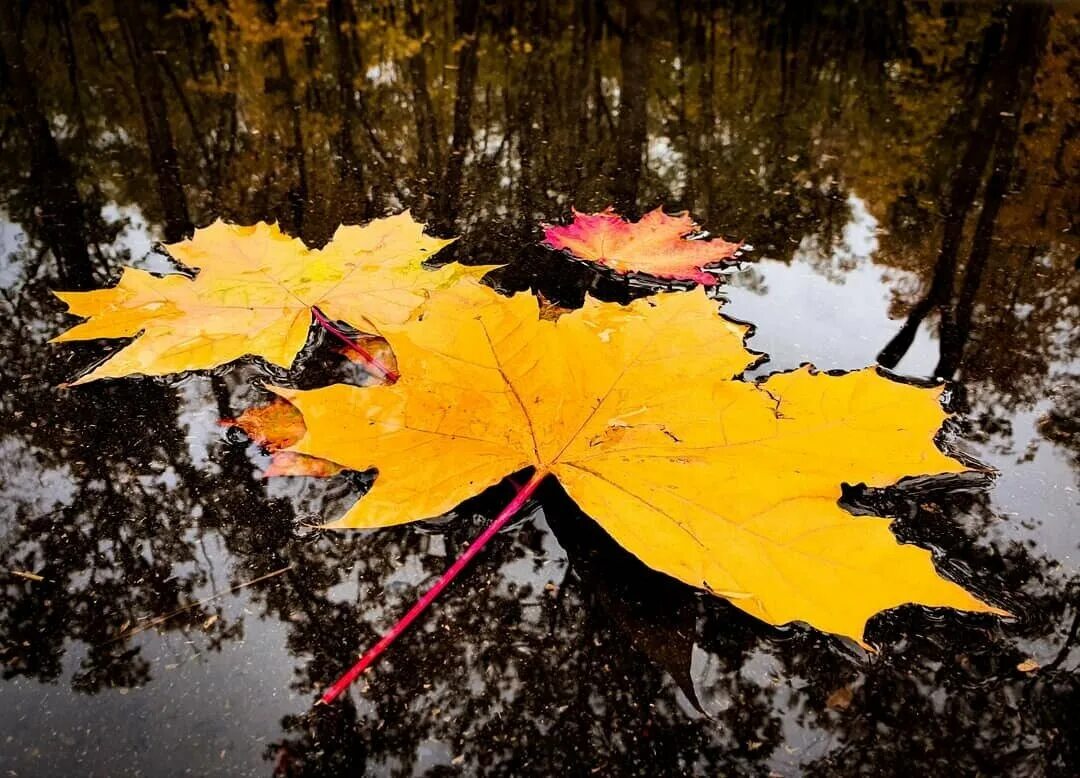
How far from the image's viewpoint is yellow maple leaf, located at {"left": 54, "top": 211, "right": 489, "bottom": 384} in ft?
3.86

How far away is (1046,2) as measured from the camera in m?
5.20

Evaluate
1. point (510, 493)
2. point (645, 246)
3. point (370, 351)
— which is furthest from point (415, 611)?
point (645, 246)

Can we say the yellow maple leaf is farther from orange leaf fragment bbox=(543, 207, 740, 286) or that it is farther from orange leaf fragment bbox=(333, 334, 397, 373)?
orange leaf fragment bbox=(543, 207, 740, 286)

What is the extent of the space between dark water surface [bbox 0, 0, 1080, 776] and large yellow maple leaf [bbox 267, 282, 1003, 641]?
0.14 meters

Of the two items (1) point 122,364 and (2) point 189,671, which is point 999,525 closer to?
(2) point 189,671

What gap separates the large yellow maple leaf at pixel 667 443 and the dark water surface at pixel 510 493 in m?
0.14

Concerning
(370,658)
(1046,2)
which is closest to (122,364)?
(370,658)

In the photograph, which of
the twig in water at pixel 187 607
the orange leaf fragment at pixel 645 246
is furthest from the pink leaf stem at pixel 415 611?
the orange leaf fragment at pixel 645 246

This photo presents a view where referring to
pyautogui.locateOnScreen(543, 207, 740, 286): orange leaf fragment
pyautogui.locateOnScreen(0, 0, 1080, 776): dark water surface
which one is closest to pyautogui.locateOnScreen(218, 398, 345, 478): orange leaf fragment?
pyautogui.locateOnScreen(0, 0, 1080, 776): dark water surface

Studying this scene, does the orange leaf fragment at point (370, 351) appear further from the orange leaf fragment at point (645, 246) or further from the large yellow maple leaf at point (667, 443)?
the orange leaf fragment at point (645, 246)

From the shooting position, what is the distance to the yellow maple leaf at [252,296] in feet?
3.86

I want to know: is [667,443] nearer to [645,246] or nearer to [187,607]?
[187,607]

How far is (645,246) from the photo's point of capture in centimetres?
162

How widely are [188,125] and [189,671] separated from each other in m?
2.31
